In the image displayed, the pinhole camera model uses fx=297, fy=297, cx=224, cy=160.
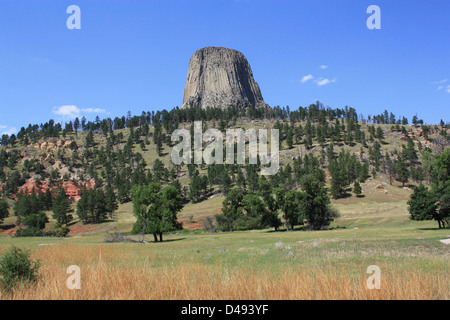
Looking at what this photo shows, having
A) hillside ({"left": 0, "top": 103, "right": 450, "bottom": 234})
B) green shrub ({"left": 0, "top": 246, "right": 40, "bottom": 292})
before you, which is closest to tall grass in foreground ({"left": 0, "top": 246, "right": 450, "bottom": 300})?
green shrub ({"left": 0, "top": 246, "right": 40, "bottom": 292})

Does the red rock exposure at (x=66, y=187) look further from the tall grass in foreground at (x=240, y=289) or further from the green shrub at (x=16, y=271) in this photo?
the tall grass in foreground at (x=240, y=289)

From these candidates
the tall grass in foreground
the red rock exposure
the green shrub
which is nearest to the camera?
the tall grass in foreground

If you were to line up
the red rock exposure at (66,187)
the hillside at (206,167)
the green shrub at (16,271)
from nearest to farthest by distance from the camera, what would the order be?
1. the green shrub at (16,271)
2. the hillside at (206,167)
3. the red rock exposure at (66,187)

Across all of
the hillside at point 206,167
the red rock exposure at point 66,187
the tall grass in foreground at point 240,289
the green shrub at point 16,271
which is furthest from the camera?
the red rock exposure at point 66,187

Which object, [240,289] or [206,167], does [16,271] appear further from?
[206,167]

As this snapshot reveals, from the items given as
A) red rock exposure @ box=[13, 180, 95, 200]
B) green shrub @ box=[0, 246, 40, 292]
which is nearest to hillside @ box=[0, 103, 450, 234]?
red rock exposure @ box=[13, 180, 95, 200]

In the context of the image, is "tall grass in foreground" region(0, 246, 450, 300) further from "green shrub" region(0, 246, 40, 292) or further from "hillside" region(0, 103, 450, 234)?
"hillside" region(0, 103, 450, 234)

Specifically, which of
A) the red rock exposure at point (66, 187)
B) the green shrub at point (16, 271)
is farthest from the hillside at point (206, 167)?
the green shrub at point (16, 271)

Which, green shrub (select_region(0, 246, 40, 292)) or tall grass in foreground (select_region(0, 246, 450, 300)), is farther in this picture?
green shrub (select_region(0, 246, 40, 292))

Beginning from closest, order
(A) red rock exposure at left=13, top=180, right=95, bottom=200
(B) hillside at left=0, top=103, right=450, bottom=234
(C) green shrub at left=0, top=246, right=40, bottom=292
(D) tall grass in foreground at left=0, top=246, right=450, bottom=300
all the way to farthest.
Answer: (D) tall grass in foreground at left=0, top=246, right=450, bottom=300 → (C) green shrub at left=0, top=246, right=40, bottom=292 → (B) hillside at left=0, top=103, right=450, bottom=234 → (A) red rock exposure at left=13, top=180, right=95, bottom=200

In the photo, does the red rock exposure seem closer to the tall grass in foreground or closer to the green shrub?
the green shrub

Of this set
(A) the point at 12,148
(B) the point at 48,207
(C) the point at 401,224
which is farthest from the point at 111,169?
(C) the point at 401,224

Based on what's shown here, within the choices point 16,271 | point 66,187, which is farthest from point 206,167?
point 16,271
